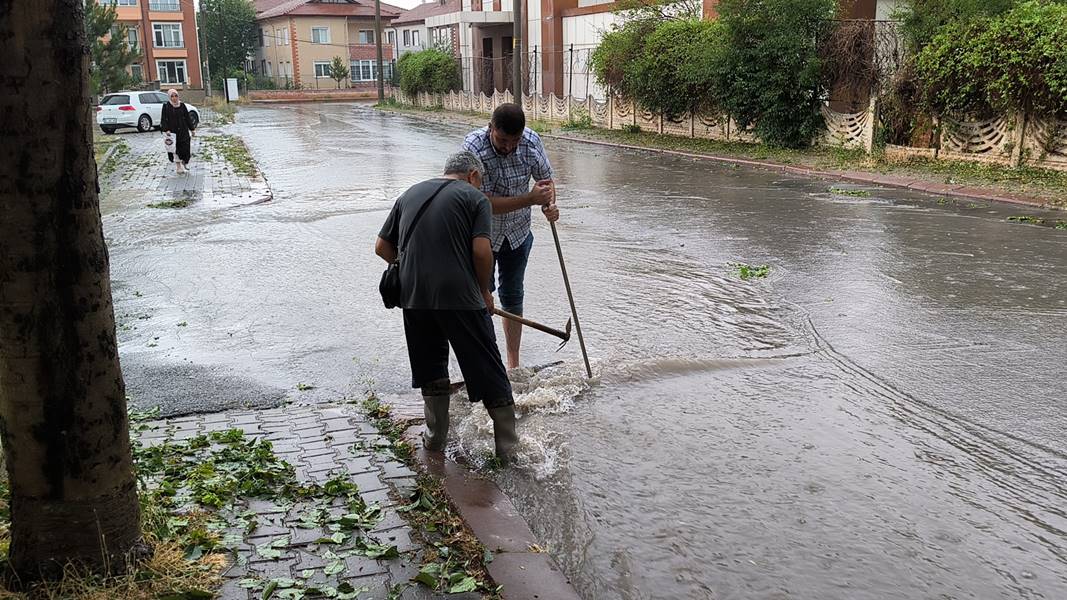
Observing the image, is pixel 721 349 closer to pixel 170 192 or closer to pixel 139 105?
pixel 170 192

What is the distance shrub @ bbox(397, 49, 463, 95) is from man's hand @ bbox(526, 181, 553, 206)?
44830 millimetres

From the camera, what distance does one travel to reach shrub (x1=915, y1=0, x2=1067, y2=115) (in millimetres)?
14914

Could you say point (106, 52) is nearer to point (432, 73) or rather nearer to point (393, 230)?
point (432, 73)

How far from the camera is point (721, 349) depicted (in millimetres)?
6836

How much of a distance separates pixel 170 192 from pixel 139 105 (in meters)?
20.3

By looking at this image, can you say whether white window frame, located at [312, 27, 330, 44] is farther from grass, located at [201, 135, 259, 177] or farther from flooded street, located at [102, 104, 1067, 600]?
flooded street, located at [102, 104, 1067, 600]

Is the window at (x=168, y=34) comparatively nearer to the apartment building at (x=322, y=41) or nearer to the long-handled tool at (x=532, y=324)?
the apartment building at (x=322, y=41)

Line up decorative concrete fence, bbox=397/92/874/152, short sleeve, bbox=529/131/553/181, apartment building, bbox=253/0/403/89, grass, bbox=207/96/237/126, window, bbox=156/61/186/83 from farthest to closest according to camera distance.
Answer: apartment building, bbox=253/0/403/89
window, bbox=156/61/186/83
grass, bbox=207/96/237/126
decorative concrete fence, bbox=397/92/874/152
short sleeve, bbox=529/131/553/181

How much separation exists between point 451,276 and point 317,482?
1.18 meters

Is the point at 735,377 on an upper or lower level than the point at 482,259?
lower

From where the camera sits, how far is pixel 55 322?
3.06 meters

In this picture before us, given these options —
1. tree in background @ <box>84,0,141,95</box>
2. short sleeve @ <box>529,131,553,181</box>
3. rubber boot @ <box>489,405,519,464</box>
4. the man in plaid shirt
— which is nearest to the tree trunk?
rubber boot @ <box>489,405,519,464</box>

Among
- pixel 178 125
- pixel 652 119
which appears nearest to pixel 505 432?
pixel 178 125

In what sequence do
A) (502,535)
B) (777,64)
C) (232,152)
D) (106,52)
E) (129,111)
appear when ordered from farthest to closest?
(106,52) < (129,111) < (232,152) < (777,64) < (502,535)
